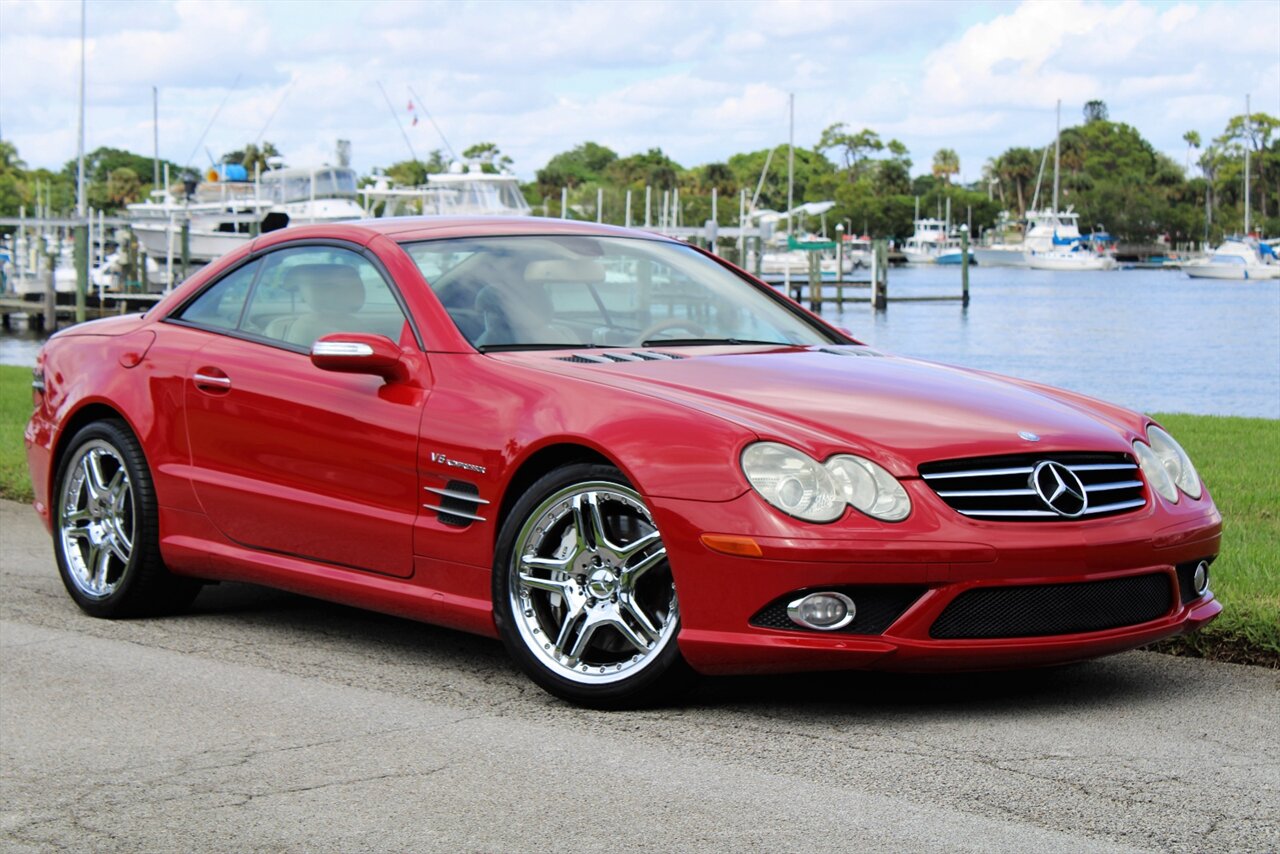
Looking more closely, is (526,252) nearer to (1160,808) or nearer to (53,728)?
(53,728)

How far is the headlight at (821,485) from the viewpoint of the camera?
15.6 ft

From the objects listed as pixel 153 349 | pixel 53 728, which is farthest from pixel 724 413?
pixel 153 349

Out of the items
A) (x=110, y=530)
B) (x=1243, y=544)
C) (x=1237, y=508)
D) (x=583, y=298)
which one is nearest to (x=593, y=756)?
(x=583, y=298)

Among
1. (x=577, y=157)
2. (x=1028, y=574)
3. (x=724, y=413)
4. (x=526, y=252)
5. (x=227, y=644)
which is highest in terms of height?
(x=577, y=157)

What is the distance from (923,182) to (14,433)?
6488 inches

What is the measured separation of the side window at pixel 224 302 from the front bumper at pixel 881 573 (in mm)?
2414

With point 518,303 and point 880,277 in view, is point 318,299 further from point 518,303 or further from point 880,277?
point 880,277

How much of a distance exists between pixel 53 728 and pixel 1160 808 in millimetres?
2997

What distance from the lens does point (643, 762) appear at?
458 centimetres

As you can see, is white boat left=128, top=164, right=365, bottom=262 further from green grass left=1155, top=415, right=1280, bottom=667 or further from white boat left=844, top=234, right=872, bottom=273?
green grass left=1155, top=415, right=1280, bottom=667

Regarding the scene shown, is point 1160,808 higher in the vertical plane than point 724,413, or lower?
lower

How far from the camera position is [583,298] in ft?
20.2

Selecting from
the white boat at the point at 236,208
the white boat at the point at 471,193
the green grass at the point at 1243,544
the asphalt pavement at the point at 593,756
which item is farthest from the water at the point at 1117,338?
the asphalt pavement at the point at 593,756

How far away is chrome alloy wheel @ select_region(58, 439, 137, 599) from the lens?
6824 mm
